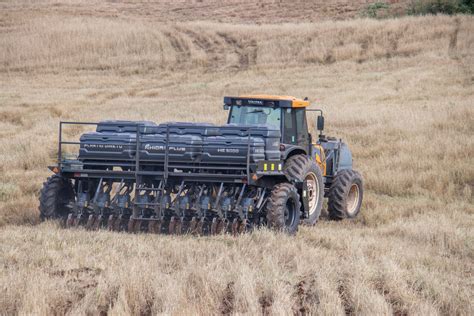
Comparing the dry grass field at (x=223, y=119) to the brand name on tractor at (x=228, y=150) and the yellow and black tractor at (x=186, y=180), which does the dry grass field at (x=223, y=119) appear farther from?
the brand name on tractor at (x=228, y=150)

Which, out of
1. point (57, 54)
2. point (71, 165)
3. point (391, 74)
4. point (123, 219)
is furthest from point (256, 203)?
point (57, 54)

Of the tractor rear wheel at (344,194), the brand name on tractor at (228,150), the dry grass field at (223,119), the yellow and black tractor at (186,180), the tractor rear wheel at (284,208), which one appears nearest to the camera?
the dry grass field at (223,119)

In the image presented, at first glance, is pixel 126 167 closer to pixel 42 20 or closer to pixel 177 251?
pixel 177 251

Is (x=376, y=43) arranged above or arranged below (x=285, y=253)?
above

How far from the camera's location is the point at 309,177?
46.2 feet

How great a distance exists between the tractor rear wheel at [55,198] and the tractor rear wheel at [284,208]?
11.5 feet

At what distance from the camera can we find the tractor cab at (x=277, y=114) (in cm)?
1452

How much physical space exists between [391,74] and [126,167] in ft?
83.8

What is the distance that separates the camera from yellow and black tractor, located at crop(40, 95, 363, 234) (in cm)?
1269

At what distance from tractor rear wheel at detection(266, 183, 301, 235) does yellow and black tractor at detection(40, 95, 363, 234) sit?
0.02 m

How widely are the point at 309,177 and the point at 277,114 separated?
130 cm

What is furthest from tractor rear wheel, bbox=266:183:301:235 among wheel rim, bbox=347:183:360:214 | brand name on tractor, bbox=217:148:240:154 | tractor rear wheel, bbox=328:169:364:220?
wheel rim, bbox=347:183:360:214

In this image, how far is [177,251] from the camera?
405 inches

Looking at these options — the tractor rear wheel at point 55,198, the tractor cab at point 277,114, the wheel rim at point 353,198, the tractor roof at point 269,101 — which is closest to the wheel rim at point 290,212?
the tractor cab at point 277,114
